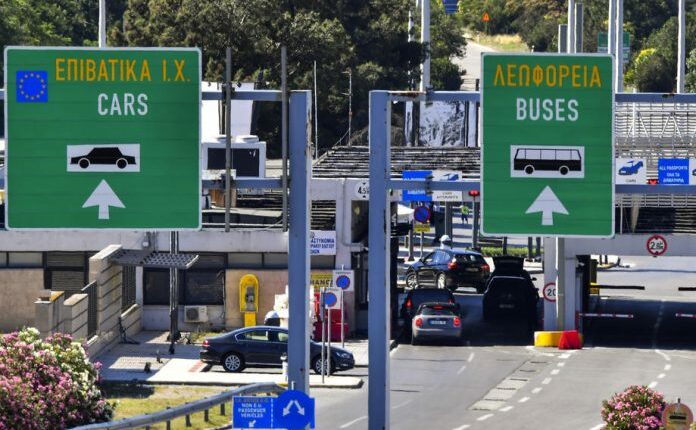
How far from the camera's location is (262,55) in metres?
73.2

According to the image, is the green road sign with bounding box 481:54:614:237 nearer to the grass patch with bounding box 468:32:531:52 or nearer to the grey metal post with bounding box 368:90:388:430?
the grey metal post with bounding box 368:90:388:430

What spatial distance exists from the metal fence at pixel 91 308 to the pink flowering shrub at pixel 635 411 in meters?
18.9

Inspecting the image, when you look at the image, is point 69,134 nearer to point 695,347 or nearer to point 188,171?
point 188,171

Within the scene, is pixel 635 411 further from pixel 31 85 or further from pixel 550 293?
pixel 550 293

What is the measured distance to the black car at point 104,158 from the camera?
1989cm

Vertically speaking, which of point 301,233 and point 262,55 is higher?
point 262,55

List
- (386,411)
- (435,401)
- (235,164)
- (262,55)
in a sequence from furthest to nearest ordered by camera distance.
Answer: (262,55) → (235,164) → (435,401) → (386,411)

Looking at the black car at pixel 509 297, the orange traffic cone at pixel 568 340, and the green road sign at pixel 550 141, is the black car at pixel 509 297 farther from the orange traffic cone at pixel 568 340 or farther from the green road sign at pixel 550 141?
the green road sign at pixel 550 141

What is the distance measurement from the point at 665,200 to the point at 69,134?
1331 inches

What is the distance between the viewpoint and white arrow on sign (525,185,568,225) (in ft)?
67.5

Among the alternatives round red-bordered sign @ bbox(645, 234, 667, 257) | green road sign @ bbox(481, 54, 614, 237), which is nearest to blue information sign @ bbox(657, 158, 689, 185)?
round red-bordered sign @ bbox(645, 234, 667, 257)

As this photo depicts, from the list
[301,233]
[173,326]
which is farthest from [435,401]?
[301,233]

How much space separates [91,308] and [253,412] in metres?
24.9

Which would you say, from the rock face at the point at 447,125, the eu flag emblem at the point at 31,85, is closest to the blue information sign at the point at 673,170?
the rock face at the point at 447,125
